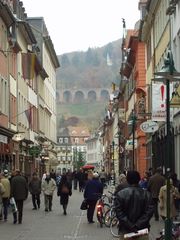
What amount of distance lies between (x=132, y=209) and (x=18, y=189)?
1545cm

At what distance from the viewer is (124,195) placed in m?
10.2

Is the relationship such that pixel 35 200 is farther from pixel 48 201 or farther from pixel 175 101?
pixel 175 101

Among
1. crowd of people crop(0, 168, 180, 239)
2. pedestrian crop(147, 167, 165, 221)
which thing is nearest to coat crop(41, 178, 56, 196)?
crowd of people crop(0, 168, 180, 239)

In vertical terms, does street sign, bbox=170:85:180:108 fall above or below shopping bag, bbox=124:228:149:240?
above

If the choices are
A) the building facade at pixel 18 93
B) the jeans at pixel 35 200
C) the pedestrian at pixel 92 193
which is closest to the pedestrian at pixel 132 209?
the pedestrian at pixel 92 193

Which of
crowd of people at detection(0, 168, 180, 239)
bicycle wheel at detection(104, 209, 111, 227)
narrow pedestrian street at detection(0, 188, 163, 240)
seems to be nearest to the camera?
crowd of people at detection(0, 168, 180, 239)

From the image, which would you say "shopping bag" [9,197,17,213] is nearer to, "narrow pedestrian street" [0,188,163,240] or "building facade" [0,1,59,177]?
"narrow pedestrian street" [0,188,163,240]

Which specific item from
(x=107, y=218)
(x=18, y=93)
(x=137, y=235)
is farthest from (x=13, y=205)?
(x=18, y=93)

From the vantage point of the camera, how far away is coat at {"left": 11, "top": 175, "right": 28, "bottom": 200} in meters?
25.2

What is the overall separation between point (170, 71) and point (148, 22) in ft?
119

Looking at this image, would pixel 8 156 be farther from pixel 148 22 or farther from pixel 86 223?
pixel 86 223

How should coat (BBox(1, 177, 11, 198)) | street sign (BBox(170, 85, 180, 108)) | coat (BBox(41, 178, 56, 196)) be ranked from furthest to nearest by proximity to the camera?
1. coat (BBox(41, 178, 56, 196))
2. coat (BBox(1, 177, 11, 198))
3. street sign (BBox(170, 85, 180, 108))

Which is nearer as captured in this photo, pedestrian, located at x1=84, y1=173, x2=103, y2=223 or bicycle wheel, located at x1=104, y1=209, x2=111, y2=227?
bicycle wheel, located at x1=104, y1=209, x2=111, y2=227

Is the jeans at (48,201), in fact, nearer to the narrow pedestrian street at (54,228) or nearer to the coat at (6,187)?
the narrow pedestrian street at (54,228)
